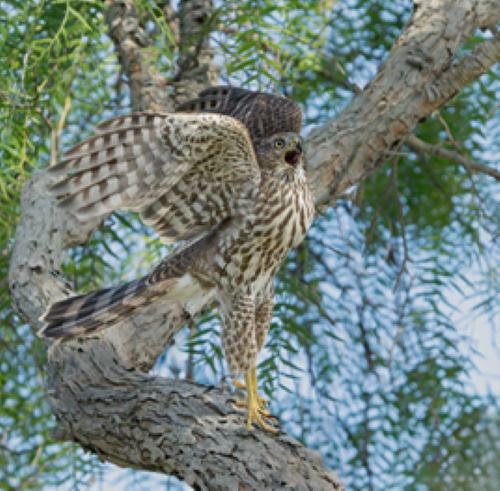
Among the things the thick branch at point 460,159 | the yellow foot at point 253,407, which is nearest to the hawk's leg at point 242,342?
the yellow foot at point 253,407

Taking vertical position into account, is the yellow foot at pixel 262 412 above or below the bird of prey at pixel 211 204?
below

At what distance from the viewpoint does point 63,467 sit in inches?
137

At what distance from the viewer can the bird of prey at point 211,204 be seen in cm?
267

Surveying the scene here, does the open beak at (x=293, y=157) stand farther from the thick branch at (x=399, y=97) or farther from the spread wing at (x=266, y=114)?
the thick branch at (x=399, y=97)

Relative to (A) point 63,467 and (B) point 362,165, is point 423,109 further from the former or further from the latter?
(A) point 63,467

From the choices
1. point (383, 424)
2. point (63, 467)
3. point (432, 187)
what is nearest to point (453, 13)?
point (432, 187)

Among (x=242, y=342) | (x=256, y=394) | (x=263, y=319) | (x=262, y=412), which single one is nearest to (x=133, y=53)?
(x=263, y=319)

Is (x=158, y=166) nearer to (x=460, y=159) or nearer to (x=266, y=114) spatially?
(x=266, y=114)

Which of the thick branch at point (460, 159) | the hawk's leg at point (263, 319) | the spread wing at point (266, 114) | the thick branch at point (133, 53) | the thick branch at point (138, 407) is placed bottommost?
the thick branch at point (138, 407)

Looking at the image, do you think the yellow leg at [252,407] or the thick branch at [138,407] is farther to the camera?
the yellow leg at [252,407]

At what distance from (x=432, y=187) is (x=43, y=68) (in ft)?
8.99

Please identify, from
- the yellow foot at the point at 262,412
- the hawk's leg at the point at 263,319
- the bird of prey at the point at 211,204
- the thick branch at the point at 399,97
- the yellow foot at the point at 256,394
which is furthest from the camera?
the thick branch at the point at 399,97

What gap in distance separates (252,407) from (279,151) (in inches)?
43.8

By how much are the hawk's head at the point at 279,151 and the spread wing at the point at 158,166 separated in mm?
109
